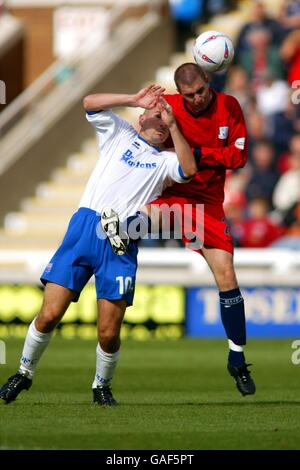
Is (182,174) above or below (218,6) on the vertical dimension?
below

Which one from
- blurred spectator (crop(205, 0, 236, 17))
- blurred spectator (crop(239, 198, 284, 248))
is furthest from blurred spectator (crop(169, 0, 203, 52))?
blurred spectator (crop(239, 198, 284, 248))

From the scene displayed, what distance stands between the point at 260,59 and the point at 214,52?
9993 mm

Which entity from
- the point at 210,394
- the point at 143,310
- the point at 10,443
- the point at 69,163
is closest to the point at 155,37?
the point at 69,163

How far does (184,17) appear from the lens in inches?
861

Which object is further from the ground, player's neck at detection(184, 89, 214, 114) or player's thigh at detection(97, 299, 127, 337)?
player's neck at detection(184, 89, 214, 114)

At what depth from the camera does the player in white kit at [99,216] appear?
29.5ft

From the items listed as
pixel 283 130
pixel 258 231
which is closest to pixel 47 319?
pixel 258 231

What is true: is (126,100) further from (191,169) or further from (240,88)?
(240,88)

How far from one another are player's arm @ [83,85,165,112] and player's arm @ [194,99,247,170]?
0.97 m

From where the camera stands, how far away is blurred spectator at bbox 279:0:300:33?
1945cm

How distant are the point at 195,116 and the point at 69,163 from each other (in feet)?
37.1

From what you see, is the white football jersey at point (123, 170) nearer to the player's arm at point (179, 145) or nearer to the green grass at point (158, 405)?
the player's arm at point (179, 145)

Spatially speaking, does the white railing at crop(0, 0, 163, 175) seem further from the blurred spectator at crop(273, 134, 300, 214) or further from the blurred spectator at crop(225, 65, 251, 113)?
the blurred spectator at crop(273, 134, 300, 214)

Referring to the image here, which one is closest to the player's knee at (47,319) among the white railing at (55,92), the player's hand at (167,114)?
the player's hand at (167,114)
